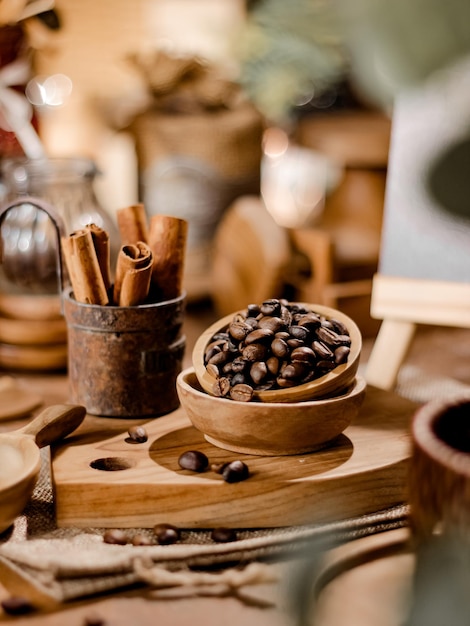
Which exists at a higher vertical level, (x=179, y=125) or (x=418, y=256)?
(x=179, y=125)

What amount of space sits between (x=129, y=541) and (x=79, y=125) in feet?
5.79

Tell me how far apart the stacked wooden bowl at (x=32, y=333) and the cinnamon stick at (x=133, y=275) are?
0.35 metres

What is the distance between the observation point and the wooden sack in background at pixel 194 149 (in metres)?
1.79

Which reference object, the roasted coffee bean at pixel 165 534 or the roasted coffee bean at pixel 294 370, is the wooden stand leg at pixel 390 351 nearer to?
the roasted coffee bean at pixel 294 370

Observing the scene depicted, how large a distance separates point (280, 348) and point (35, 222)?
28.1 inches

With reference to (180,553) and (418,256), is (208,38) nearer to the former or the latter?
(418,256)

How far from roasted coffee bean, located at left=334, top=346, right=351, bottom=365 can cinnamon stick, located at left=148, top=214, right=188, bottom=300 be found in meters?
0.30

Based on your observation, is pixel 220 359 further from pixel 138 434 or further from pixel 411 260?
pixel 411 260

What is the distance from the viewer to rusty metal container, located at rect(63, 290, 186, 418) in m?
0.99

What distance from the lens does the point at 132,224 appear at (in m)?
1.07

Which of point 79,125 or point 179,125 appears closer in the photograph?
point 179,125

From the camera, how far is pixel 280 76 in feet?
6.75

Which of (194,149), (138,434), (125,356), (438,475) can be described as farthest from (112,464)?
(194,149)

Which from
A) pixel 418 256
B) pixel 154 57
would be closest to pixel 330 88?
pixel 154 57
